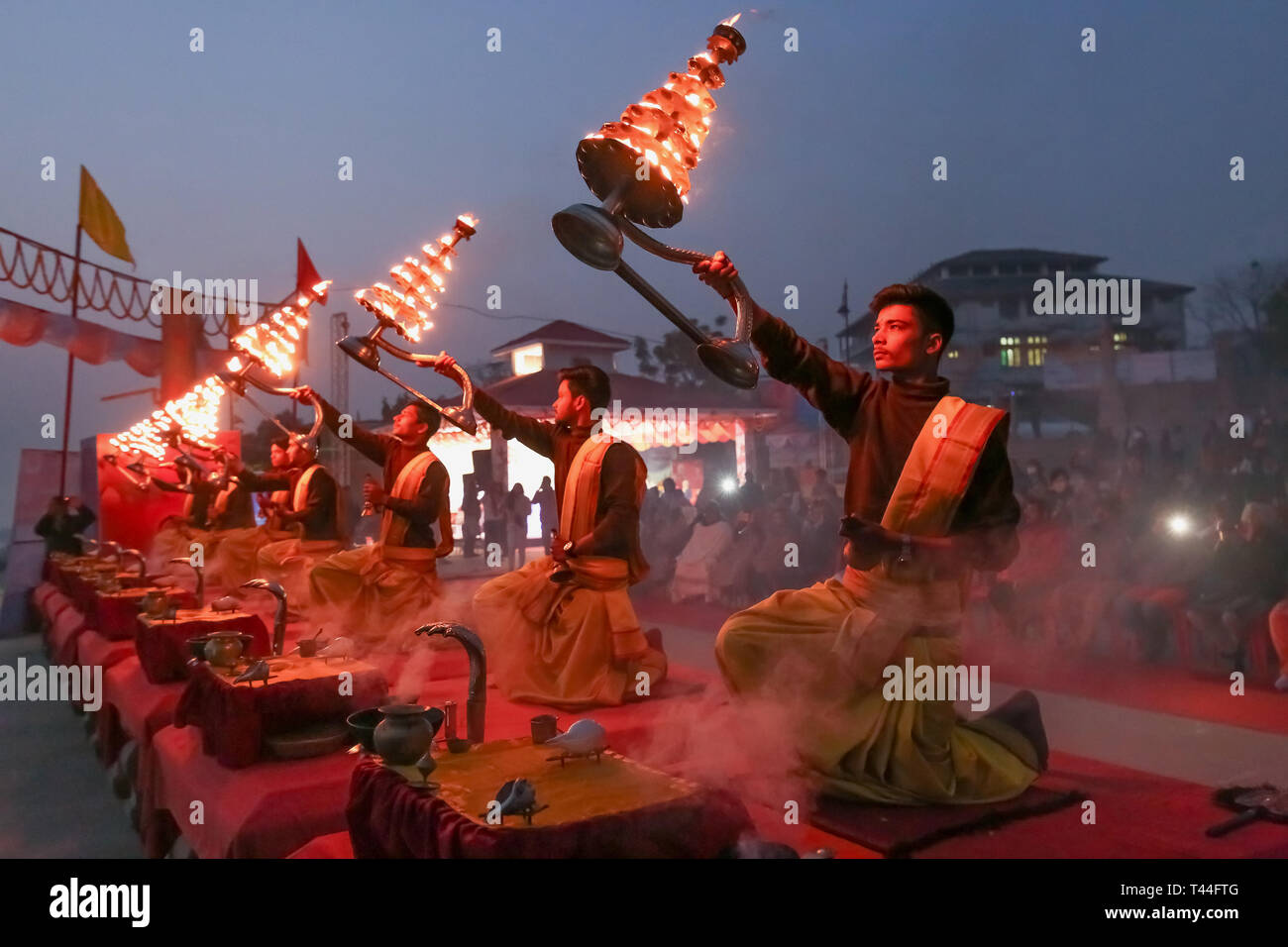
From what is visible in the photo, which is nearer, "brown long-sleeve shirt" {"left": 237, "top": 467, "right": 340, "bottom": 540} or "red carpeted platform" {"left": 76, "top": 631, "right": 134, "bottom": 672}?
"red carpeted platform" {"left": 76, "top": 631, "right": 134, "bottom": 672}

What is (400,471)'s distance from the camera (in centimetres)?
656

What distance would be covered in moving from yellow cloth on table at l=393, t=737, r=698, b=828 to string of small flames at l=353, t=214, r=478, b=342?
3.11 meters

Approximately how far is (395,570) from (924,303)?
4.27 meters

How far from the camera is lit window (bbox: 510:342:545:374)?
14.8 meters

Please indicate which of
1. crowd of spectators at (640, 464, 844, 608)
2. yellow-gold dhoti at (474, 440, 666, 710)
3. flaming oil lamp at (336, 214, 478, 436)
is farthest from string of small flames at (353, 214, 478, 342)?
crowd of spectators at (640, 464, 844, 608)

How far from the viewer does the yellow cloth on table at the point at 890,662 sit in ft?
9.72

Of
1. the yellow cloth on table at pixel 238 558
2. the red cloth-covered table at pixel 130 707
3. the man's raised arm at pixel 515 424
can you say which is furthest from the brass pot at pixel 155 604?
the yellow cloth on table at pixel 238 558

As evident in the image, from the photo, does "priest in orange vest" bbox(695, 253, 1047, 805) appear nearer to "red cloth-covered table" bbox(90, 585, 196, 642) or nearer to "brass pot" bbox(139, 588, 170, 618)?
"brass pot" bbox(139, 588, 170, 618)

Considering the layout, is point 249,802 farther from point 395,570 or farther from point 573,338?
point 573,338

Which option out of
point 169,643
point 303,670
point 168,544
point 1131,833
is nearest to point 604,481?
point 303,670

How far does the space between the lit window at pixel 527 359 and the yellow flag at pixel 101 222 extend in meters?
5.38

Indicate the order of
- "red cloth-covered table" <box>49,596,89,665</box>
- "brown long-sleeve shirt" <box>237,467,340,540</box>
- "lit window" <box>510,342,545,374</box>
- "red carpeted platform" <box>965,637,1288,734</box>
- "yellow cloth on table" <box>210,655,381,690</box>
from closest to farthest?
1. "yellow cloth on table" <box>210,655,381,690</box>
2. "red carpeted platform" <box>965,637,1288,734</box>
3. "red cloth-covered table" <box>49,596,89,665</box>
4. "brown long-sleeve shirt" <box>237,467,340,540</box>
5. "lit window" <box>510,342,545,374</box>

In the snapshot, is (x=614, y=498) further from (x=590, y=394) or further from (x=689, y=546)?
(x=689, y=546)
